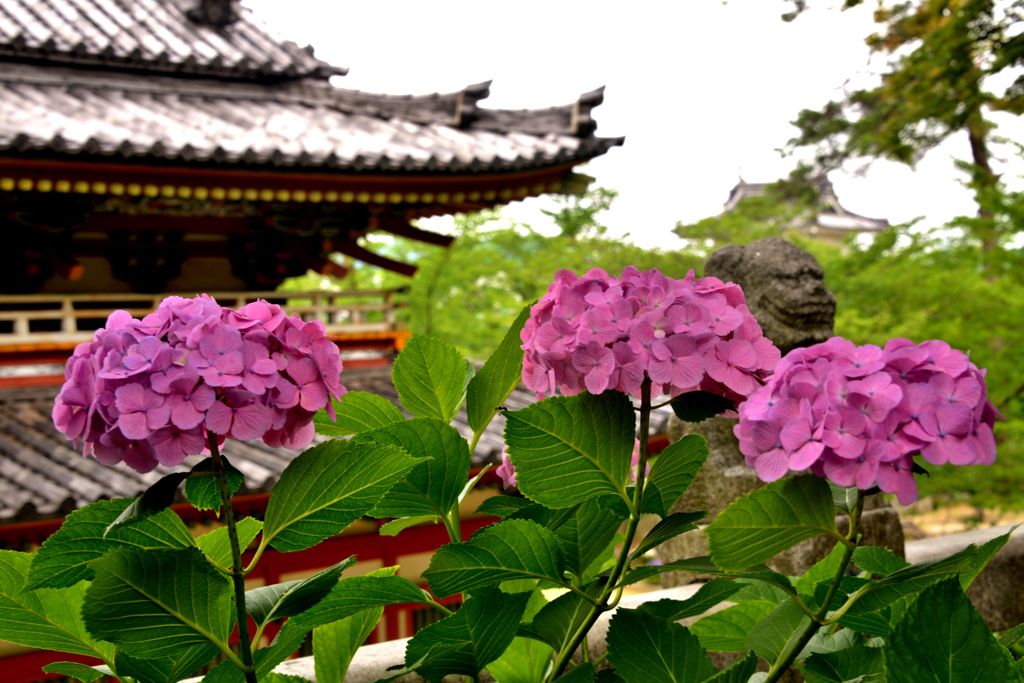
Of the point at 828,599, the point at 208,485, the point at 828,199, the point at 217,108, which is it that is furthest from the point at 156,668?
the point at 828,199

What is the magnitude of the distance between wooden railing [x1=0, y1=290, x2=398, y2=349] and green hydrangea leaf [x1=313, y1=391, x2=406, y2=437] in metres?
3.05

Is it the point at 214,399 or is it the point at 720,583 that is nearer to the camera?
the point at 214,399

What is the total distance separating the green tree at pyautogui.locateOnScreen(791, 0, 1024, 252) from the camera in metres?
4.84

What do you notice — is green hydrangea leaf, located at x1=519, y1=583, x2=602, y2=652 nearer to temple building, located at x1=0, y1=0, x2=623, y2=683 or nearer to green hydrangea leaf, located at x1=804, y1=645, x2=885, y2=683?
green hydrangea leaf, located at x1=804, y1=645, x2=885, y2=683

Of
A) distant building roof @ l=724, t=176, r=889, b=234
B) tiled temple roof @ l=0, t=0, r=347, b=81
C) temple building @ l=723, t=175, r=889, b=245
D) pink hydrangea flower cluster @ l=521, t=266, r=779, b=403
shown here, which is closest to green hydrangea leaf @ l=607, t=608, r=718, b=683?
pink hydrangea flower cluster @ l=521, t=266, r=779, b=403

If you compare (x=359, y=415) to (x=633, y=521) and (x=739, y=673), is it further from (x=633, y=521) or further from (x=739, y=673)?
(x=739, y=673)

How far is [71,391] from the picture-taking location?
66 cm

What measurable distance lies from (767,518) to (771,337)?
A: 156 centimetres

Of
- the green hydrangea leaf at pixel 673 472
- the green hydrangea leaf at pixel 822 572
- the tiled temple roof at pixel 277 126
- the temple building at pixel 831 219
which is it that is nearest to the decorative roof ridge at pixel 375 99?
the tiled temple roof at pixel 277 126

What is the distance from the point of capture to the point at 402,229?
4883 mm

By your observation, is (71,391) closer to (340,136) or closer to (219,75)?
(340,136)

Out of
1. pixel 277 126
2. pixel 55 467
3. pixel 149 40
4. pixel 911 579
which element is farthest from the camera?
pixel 149 40

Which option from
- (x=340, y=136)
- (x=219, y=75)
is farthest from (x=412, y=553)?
(x=219, y=75)

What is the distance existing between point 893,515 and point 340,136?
3645 millimetres
